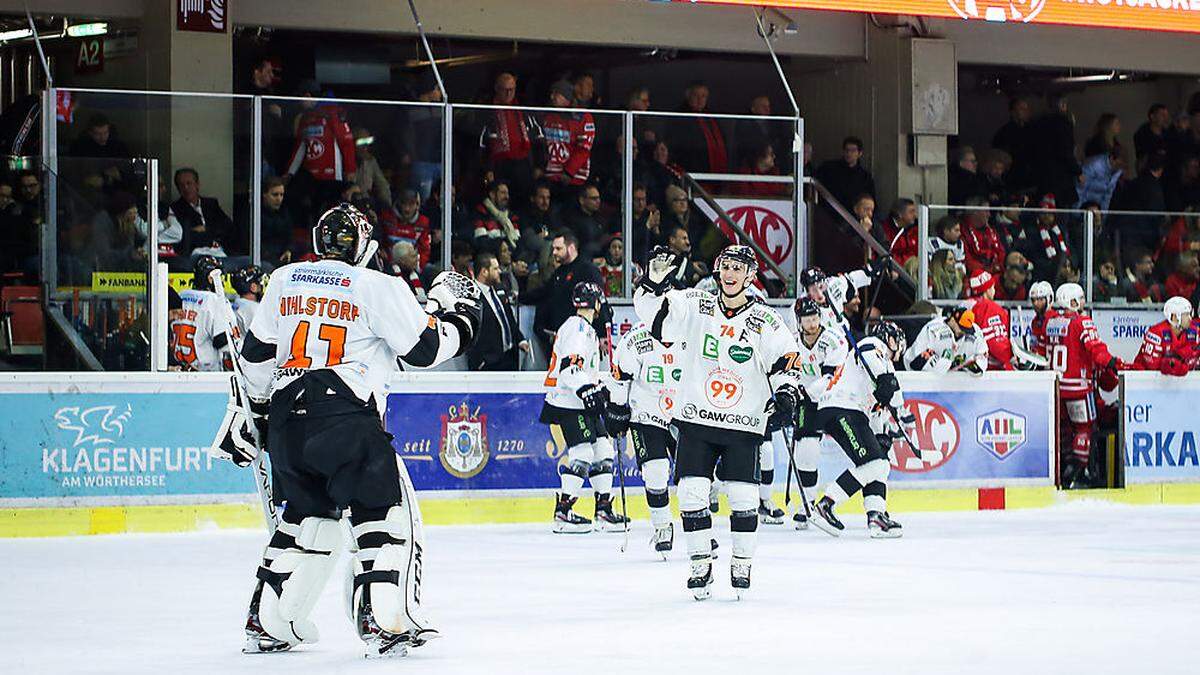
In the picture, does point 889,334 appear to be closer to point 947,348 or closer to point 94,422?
point 947,348

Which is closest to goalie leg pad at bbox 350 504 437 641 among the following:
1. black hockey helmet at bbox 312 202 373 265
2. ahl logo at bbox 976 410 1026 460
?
black hockey helmet at bbox 312 202 373 265

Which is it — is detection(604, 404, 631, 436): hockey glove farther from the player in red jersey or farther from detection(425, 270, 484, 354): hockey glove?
the player in red jersey

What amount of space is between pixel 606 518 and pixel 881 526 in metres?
1.80

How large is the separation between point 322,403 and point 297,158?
759cm

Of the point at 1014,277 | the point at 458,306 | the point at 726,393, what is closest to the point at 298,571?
the point at 458,306

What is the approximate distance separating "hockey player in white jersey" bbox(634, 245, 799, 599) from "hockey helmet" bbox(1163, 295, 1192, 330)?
7.60 meters

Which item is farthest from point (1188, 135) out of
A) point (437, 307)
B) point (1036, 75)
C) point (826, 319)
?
point (437, 307)

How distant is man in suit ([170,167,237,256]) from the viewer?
14.1 m

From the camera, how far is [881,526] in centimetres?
1316

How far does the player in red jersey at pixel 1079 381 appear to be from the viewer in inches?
636

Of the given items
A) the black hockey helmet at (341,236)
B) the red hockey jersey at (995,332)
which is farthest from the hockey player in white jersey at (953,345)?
the black hockey helmet at (341,236)

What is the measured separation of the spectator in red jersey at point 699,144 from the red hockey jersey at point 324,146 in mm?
2727

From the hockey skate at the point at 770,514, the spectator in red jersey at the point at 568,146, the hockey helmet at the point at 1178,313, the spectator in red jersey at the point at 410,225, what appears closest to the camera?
the hockey skate at the point at 770,514

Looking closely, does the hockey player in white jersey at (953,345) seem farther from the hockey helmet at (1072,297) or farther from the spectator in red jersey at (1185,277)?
the spectator in red jersey at (1185,277)
